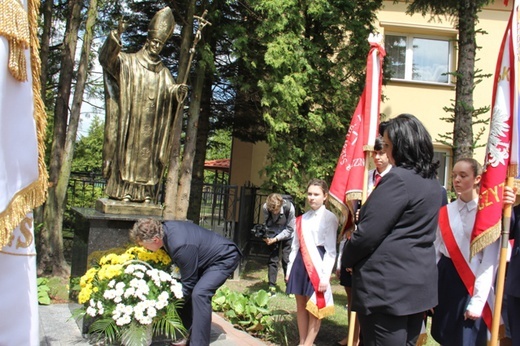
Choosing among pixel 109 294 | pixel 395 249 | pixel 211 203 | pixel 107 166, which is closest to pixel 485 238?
pixel 395 249

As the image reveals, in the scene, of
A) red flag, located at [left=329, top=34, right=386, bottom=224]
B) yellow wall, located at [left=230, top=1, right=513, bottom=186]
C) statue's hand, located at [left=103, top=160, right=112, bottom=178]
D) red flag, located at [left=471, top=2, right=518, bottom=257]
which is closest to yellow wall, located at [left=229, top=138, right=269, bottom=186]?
yellow wall, located at [left=230, top=1, right=513, bottom=186]

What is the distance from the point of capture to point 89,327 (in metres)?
4.20

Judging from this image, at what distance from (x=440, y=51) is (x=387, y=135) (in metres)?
12.3

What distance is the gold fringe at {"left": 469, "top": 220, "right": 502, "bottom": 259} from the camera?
3.09m

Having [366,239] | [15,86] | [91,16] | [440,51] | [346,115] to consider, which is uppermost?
[440,51]

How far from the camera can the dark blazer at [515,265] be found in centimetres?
300

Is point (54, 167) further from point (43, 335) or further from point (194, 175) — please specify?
point (43, 335)

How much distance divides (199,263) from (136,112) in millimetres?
1778

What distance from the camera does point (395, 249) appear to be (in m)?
2.43

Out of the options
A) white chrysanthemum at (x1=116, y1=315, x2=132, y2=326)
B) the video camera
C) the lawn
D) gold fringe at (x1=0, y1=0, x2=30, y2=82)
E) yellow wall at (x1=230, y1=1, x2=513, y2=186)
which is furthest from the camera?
yellow wall at (x1=230, y1=1, x2=513, y2=186)

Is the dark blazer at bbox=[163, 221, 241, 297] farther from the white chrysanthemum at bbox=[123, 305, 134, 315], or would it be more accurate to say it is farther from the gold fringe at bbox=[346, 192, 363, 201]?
the gold fringe at bbox=[346, 192, 363, 201]

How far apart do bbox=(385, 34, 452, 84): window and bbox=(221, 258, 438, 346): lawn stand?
702cm

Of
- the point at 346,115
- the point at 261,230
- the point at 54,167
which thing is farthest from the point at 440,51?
the point at 54,167

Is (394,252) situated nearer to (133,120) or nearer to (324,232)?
(324,232)
